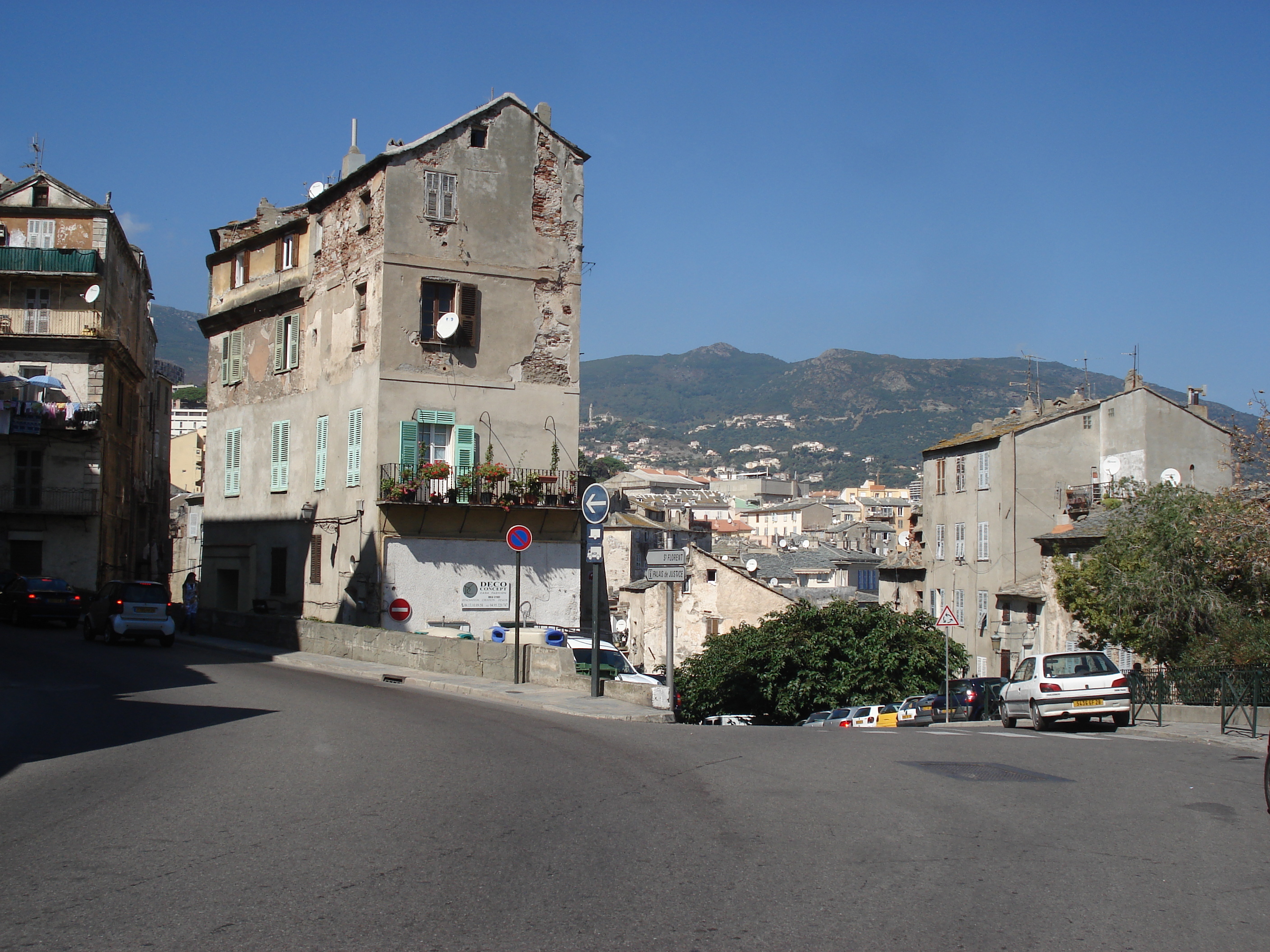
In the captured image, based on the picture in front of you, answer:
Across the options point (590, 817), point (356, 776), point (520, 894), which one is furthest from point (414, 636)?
point (520, 894)

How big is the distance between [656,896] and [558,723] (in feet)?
30.9

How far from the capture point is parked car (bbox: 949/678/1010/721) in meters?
30.8

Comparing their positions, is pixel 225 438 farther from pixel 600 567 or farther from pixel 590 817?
pixel 590 817

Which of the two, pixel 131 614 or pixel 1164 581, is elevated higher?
pixel 1164 581

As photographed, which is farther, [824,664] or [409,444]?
[824,664]

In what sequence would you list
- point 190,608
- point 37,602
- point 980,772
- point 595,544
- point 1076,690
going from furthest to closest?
point 190,608 < point 37,602 < point 1076,690 < point 595,544 < point 980,772

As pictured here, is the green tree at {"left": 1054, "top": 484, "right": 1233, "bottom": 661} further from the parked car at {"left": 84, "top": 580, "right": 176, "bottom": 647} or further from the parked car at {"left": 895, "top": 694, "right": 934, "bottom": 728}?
the parked car at {"left": 84, "top": 580, "right": 176, "bottom": 647}

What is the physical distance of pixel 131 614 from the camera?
1136 inches

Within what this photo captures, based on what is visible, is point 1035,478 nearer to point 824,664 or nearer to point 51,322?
point 824,664

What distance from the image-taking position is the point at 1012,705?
21672mm

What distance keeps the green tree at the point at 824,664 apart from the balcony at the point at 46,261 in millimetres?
31364

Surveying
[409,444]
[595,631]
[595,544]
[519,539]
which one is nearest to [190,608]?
[409,444]

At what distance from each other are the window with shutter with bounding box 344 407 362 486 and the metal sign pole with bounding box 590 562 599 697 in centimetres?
1395

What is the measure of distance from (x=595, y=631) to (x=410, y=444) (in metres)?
14.7
